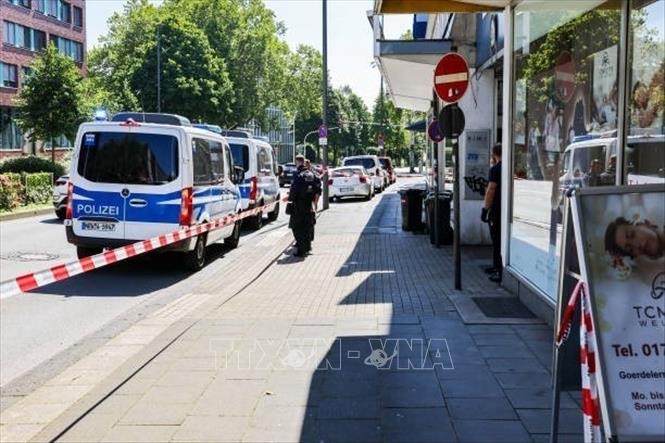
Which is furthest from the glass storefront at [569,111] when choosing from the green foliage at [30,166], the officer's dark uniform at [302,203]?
the green foliage at [30,166]

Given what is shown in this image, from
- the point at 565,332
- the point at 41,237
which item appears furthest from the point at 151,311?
the point at 41,237

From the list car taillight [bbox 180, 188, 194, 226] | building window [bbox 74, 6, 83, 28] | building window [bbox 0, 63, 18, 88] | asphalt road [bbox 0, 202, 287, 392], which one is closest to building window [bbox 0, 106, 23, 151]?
building window [bbox 0, 63, 18, 88]

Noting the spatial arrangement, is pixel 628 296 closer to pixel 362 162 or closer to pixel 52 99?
pixel 362 162

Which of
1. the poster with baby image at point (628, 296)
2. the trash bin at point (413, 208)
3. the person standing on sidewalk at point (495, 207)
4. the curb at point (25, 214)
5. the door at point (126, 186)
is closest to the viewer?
the poster with baby image at point (628, 296)

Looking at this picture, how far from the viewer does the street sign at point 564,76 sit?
6.82 m

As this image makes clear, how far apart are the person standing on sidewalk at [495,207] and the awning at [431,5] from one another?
2.00m

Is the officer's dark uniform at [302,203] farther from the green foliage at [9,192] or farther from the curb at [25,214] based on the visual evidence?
the green foliage at [9,192]

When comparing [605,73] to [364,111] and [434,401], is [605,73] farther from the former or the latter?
[364,111]

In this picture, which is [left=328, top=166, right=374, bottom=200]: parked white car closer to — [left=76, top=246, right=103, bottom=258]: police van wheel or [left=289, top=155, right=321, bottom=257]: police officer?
[left=289, top=155, right=321, bottom=257]: police officer

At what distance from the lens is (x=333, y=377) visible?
5.21m

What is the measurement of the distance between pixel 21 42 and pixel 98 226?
51671 millimetres

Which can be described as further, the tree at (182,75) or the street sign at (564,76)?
the tree at (182,75)

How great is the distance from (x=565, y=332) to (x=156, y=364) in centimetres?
342

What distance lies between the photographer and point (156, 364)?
569 cm
